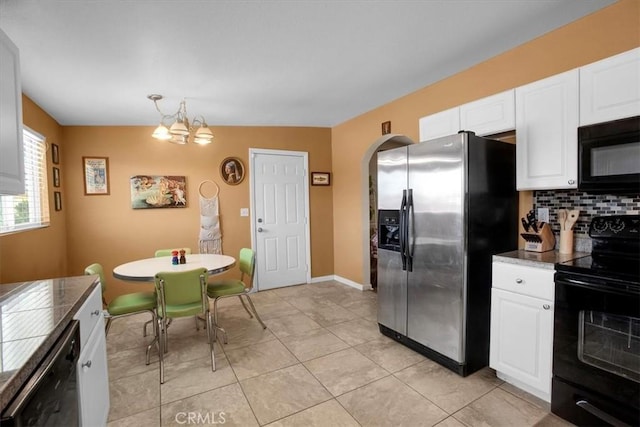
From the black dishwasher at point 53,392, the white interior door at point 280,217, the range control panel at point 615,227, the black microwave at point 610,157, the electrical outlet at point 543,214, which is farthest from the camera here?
the white interior door at point 280,217

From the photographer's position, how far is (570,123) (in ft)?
6.24

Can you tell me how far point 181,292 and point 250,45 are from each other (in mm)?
1932

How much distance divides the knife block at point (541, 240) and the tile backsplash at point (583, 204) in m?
0.11

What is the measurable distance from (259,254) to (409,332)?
2.58 m

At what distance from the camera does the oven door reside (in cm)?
150

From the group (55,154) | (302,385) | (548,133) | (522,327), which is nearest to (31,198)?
(55,154)

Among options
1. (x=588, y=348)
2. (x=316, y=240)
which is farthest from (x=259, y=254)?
(x=588, y=348)

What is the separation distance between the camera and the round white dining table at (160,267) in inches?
98.6

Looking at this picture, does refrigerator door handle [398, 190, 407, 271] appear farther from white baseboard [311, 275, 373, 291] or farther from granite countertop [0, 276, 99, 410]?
granite countertop [0, 276, 99, 410]

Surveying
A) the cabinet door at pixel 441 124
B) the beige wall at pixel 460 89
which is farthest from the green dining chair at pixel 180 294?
the beige wall at pixel 460 89

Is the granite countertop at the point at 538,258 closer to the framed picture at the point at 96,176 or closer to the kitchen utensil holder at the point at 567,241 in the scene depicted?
the kitchen utensil holder at the point at 567,241

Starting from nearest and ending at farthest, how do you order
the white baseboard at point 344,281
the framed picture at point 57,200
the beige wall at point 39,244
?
the beige wall at point 39,244 < the framed picture at point 57,200 < the white baseboard at point 344,281

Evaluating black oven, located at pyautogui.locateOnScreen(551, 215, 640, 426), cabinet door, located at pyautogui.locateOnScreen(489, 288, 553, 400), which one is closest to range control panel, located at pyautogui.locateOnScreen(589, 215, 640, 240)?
black oven, located at pyautogui.locateOnScreen(551, 215, 640, 426)

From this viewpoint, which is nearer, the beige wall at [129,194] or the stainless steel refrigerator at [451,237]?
the stainless steel refrigerator at [451,237]
